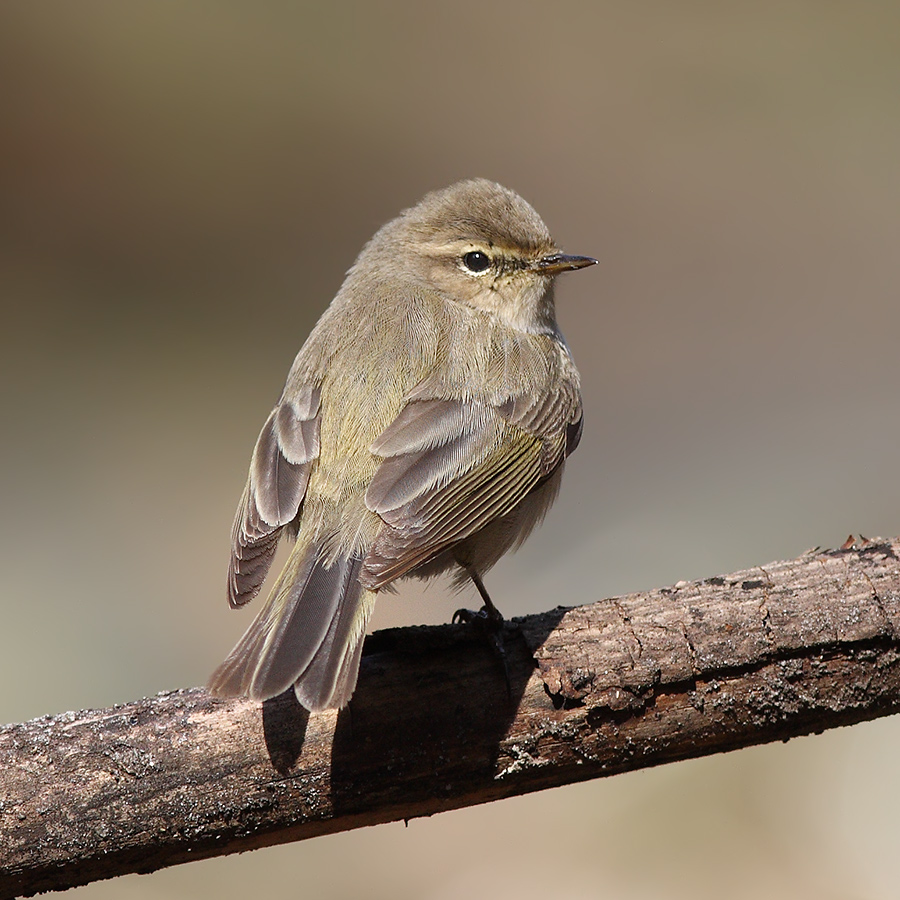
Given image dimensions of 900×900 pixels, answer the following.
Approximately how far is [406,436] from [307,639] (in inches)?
38.2

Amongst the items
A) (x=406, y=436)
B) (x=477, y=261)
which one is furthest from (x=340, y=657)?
(x=477, y=261)

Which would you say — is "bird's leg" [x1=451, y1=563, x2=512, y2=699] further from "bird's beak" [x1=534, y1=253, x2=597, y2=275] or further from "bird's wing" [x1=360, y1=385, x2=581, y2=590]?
"bird's beak" [x1=534, y1=253, x2=597, y2=275]

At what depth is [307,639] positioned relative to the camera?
3387mm

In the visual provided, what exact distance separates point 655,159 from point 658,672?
9491 millimetres

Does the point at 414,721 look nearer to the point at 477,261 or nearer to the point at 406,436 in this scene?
the point at 406,436

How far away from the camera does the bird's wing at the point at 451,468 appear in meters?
3.75

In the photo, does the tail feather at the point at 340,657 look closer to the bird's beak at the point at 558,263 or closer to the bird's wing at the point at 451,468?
the bird's wing at the point at 451,468

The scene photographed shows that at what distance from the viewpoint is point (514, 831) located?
6.20 m

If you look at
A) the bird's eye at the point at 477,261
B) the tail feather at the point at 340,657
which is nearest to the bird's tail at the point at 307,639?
the tail feather at the point at 340,657

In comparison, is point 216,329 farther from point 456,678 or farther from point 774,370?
point 456,678

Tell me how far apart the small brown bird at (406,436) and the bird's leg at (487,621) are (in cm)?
4

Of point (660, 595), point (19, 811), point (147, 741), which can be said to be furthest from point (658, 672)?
point (19, 811)

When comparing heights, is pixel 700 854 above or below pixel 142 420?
below

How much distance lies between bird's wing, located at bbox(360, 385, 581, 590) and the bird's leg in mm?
316
